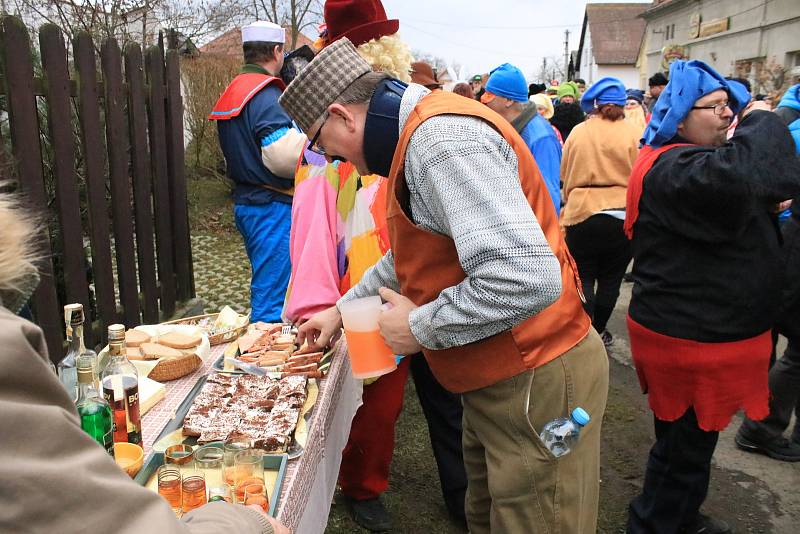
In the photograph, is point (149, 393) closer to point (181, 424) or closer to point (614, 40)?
point (181, 424)

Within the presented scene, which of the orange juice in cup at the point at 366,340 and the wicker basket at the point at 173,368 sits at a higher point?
the orange juice in cup at the point at 366,340

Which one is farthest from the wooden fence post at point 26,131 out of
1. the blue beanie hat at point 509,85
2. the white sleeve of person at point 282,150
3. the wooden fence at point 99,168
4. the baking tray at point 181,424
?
the blue beanie hat at point 509,85

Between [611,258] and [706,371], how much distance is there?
8.33 feet

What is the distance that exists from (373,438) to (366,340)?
122 cm

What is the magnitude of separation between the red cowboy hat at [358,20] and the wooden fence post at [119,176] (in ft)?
7.25

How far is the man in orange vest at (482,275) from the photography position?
1411 mm

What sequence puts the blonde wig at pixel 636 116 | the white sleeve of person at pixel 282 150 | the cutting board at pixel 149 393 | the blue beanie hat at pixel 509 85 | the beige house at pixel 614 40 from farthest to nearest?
the beige house at pixel 614 40 → the blonde wig at pixel 636 116 → the blue beanie hat at pixel 509 85 → the white sleeve of person at pixel 282 150 → the cutting board at pixel 149 393

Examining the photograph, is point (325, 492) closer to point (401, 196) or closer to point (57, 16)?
point (401, 196)

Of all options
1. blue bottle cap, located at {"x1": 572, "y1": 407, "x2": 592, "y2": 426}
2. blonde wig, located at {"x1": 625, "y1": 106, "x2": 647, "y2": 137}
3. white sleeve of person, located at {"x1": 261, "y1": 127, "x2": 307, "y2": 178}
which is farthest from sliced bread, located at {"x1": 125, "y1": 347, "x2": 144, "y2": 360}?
blonde wig, located at {"x1": 625, "y1": 106, "x2": 647, "y2": 137}

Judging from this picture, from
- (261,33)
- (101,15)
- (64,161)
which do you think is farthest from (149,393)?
(101,15)

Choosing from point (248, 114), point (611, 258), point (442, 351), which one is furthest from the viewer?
point (611, 258)

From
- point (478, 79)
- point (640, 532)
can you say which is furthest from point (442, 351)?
point (478, 79)

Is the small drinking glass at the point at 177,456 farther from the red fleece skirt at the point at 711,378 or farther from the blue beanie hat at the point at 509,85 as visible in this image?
the blue beanie hat at the point at 509,85

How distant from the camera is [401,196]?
160 cm
